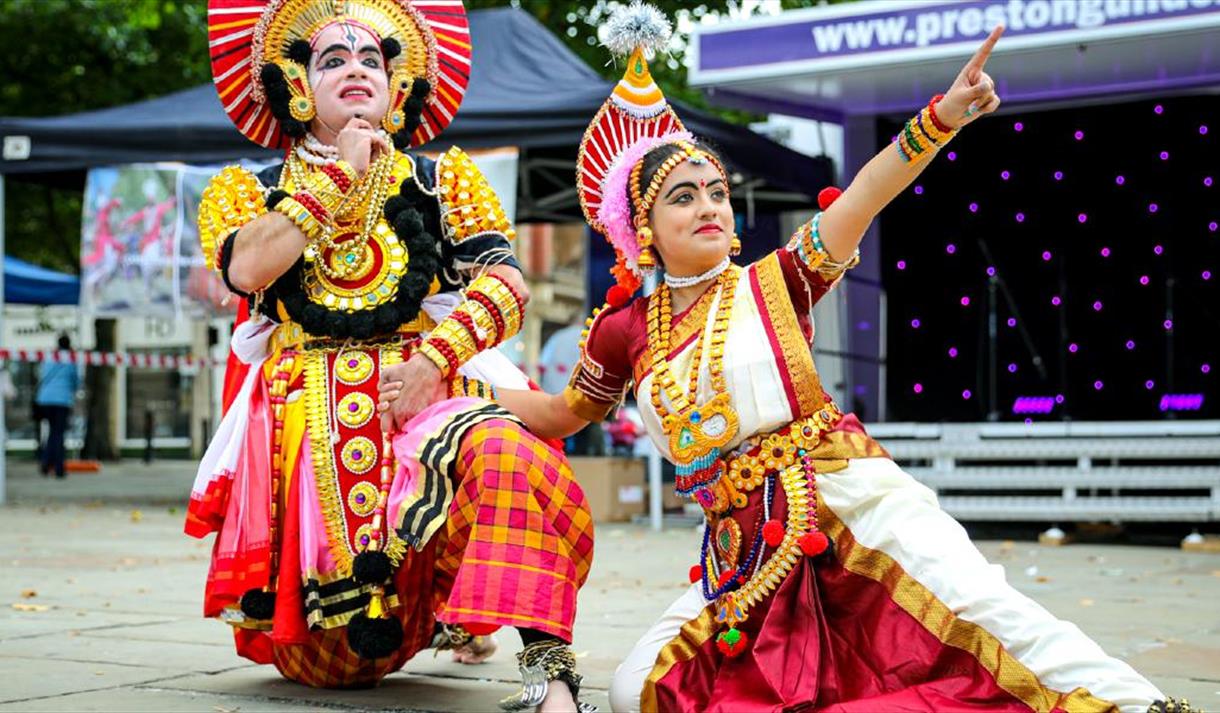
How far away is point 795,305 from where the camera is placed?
3.23m

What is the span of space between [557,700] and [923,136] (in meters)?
1.36

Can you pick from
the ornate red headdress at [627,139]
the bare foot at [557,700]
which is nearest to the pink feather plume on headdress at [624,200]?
the ornate red headdress at [627,139]

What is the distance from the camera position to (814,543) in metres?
3.07

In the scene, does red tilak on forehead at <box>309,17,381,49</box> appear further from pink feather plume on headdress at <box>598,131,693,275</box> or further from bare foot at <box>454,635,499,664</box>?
bare foot at <box>454,635,499,664</box>

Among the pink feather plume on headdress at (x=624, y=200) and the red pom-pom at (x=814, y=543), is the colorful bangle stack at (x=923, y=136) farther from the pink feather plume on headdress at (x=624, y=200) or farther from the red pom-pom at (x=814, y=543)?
the red pom-pom at (x=814, y=543)

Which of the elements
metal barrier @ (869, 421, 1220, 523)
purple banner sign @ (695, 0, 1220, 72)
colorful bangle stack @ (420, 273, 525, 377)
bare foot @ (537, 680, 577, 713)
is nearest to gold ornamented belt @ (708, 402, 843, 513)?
bare foot @ (537, 680, 577, 713)

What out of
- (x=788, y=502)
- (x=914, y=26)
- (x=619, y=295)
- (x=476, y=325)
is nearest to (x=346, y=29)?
(x=476, y=325)

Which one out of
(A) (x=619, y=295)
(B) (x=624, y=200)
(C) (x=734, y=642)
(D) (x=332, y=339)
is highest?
(B) (x=624, y=200)

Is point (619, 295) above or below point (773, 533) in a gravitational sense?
above

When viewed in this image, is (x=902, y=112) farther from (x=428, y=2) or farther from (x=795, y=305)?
(x=795, y=305)

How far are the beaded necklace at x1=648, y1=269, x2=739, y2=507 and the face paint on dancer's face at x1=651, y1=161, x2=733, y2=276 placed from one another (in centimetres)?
7

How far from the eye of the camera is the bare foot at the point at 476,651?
14.0ft

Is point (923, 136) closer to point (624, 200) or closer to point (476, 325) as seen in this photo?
point (624, 200)

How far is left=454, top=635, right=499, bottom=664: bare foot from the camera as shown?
14.0 feet
